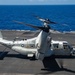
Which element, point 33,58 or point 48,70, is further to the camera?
point 33,58

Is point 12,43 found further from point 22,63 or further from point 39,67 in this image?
point 39,67

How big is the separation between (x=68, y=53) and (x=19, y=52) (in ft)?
28.8

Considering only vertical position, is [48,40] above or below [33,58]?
above

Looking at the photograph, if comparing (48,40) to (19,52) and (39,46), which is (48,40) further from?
(19,52)

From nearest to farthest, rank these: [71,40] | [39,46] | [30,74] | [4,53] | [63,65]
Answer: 1. [30,74]
2. [39,46]
3. [63,65]
4. [4,53]
5. [71,40]

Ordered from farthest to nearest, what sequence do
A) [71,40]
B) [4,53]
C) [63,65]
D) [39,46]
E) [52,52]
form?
[71,40] < [4,53] < [52,52] < [63,65] < [39,46]

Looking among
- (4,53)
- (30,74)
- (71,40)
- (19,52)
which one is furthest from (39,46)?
(71,40)

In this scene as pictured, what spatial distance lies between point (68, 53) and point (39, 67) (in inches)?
341

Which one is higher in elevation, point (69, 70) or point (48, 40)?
point (48, 40)

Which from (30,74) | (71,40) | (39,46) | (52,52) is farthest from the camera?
(71,40)

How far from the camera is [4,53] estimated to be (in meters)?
52.6

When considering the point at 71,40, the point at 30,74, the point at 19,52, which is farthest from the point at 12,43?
the point at 71,40

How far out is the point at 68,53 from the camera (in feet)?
162

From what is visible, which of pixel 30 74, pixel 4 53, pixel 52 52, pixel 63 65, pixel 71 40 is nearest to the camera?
pixel 30 74
